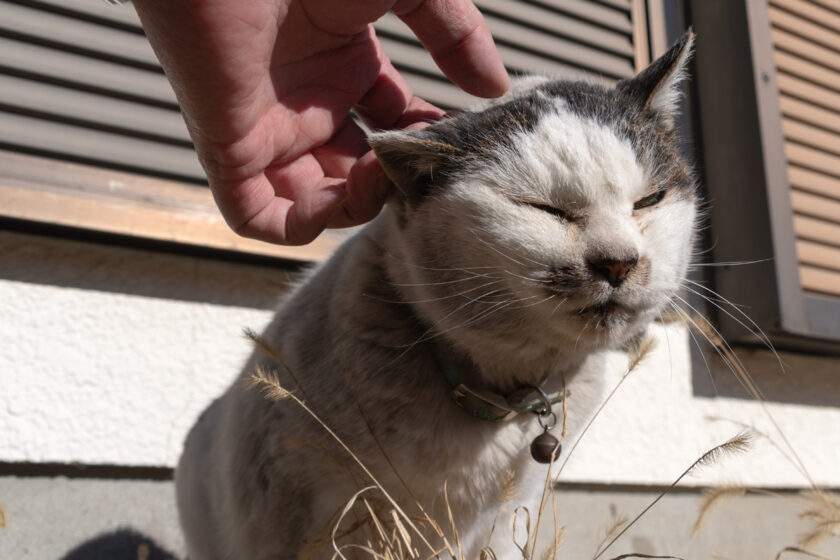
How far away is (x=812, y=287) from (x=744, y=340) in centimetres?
47

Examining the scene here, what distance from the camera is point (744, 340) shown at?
130 inches

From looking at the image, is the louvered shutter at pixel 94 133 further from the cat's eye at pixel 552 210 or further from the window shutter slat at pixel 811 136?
the window shutter slat at pixel 811 136

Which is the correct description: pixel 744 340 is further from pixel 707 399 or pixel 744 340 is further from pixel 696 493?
pixel 696 493

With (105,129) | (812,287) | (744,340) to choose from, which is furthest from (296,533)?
(812,287)

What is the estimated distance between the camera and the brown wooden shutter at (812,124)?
11.3ft

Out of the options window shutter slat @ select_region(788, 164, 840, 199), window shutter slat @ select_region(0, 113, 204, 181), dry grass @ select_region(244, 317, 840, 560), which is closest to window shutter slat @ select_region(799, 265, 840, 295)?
window shutter slat @ select_region(788, 164, 840, 199)

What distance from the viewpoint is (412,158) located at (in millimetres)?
1344

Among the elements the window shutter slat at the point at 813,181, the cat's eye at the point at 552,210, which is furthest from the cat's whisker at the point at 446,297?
the window shutter slat at the point at 813,181

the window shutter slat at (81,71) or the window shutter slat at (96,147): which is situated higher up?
the window shutter slat at (81,71)

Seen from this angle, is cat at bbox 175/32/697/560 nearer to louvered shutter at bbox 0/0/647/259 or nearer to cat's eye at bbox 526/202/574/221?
cat's eye at bbox 526/202/574/221

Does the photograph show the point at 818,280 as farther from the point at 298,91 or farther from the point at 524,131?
the point at 298,91

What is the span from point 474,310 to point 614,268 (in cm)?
32

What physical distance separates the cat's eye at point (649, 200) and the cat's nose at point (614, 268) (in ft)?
0.59

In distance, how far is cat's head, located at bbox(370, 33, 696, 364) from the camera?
1.16m
